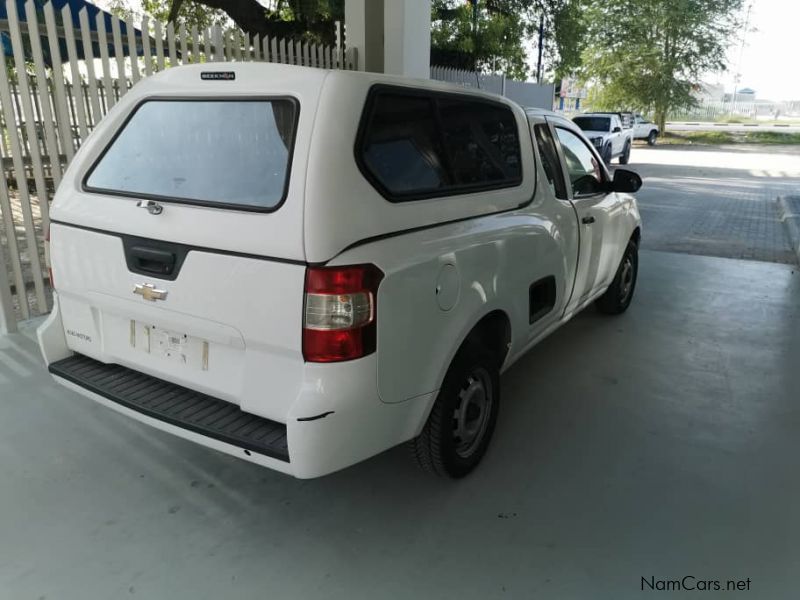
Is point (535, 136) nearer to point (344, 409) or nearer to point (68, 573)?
point (344, 409)

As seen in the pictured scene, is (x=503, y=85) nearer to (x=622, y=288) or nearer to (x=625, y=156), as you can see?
(x=625, y=156)

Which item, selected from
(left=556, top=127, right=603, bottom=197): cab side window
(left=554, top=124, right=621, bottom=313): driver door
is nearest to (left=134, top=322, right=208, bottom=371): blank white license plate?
(left=554, top=124, right=621, bottom=313): driver door

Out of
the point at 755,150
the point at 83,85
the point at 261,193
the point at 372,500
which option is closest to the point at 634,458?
the point at 372,500

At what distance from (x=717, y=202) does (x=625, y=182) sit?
9.40 metres

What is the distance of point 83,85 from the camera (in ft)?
17.4

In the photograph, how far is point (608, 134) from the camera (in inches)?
744

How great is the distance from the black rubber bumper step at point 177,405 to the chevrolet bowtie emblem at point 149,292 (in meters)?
0.42

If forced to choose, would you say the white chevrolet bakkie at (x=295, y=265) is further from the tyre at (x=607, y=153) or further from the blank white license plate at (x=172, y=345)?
the tyre at (x=607, y=153)

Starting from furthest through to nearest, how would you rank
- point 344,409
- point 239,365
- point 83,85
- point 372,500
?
point 83,85 → point 372,500 → point 239,365 → point 344,409

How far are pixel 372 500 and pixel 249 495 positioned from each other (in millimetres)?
586

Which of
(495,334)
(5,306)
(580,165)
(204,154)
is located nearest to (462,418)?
(495,334)

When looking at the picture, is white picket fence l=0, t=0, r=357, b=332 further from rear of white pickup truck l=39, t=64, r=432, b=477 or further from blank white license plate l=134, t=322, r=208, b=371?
blank white license plate l=134, t=322, r=208, b=371

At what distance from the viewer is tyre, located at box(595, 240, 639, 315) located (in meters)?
5.30

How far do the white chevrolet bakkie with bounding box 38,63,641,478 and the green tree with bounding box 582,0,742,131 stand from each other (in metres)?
32.0
